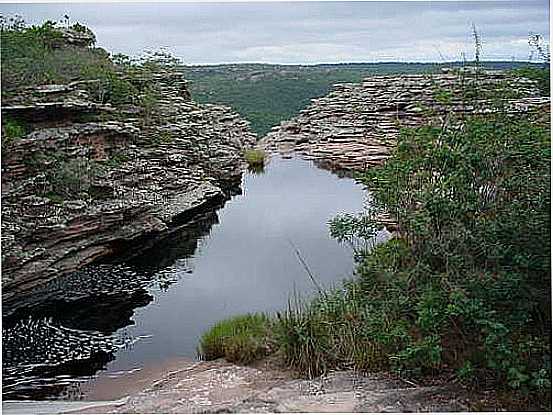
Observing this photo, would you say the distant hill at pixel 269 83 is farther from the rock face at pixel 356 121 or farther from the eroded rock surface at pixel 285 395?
the eroded rock surface at pixel 285 395

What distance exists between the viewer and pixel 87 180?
5828 millimetres

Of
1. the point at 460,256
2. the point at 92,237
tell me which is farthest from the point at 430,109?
the point at 92,237

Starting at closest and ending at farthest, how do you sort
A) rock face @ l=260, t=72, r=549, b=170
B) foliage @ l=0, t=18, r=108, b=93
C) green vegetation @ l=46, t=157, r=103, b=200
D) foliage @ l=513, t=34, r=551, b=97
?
foliage @ l=513, t=34, r=551, b=97, foliage @ l=0, t=18, r=108, b=93, green vegetation @ l=46, t=157, r=103, b=200, rock face @ l=260, t=72, r=549, b=170

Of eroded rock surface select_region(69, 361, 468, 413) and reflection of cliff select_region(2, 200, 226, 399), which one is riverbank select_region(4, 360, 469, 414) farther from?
reflection of cliff select_region(2, 200, 226, 399)

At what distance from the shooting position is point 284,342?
13.7ft

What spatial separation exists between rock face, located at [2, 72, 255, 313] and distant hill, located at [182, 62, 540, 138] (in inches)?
21.0

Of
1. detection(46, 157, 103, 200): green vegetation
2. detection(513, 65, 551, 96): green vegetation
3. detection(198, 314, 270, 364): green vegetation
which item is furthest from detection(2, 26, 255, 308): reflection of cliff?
detection(513, 65, 551, 96): green vegetation

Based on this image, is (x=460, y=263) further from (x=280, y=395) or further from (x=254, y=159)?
(x=254, y=159)

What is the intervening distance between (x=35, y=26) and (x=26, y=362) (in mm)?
2647

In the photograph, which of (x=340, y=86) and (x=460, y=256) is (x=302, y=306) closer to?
(x=460, y=256)

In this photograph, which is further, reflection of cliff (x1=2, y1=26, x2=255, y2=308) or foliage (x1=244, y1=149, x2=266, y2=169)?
foliage (x1=244, y1=149, x2=266, y2=169)

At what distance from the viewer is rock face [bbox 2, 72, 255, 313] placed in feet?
16.6

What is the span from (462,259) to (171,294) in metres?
3.38

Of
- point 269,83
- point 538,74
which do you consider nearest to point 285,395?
point 538,74
